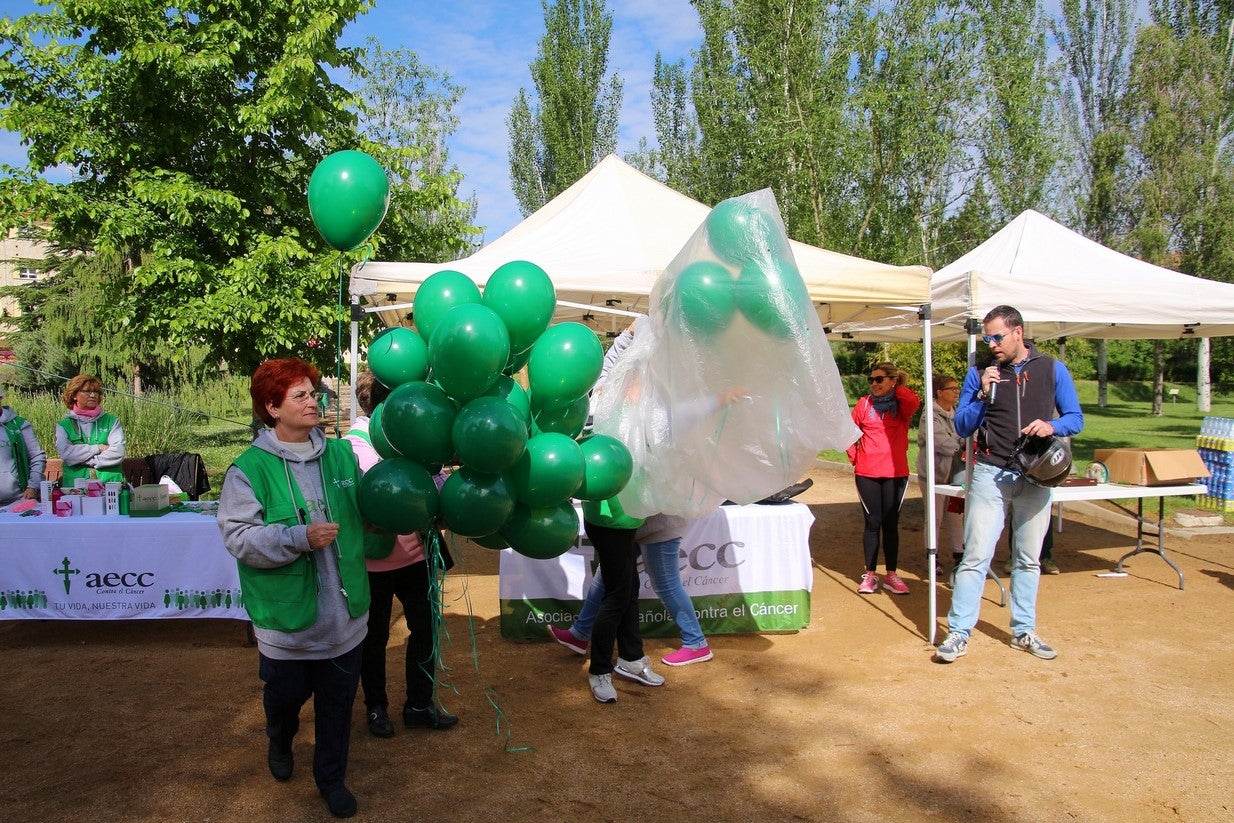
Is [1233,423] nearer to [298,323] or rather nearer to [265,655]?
[265,655]

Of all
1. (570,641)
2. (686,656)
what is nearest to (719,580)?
(686,656)

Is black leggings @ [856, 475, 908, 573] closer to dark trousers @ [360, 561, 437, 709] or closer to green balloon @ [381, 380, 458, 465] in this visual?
dark trousers @ [360, 561, 437, 709]

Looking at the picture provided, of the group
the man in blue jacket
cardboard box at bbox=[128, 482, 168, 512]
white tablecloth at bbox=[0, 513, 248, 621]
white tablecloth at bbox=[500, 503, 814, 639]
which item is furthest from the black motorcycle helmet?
cardboard box at bbox=[128, 482, 168, 512]

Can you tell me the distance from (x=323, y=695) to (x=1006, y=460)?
11.5ft

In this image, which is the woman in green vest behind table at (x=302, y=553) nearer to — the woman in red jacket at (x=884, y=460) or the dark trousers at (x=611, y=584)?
the dark trousers at (x=611, y=584)

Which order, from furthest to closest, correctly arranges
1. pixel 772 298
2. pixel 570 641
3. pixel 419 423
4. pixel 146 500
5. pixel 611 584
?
pixel 146 500
pixel 570 641
pixel 611 584
pixel 772 298
pixel 419 423

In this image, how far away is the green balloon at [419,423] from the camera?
2436 mm

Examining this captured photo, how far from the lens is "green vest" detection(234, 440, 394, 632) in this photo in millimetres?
2500

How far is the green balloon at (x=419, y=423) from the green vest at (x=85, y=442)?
12.7ft

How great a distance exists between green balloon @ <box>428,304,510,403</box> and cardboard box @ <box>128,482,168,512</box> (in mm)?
3186

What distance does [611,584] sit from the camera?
370 centimetres

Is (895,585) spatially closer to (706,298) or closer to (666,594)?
(666,594)

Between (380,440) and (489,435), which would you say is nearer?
(489,435)

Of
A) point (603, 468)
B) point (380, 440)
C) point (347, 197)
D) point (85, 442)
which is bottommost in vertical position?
point (85, 442)
